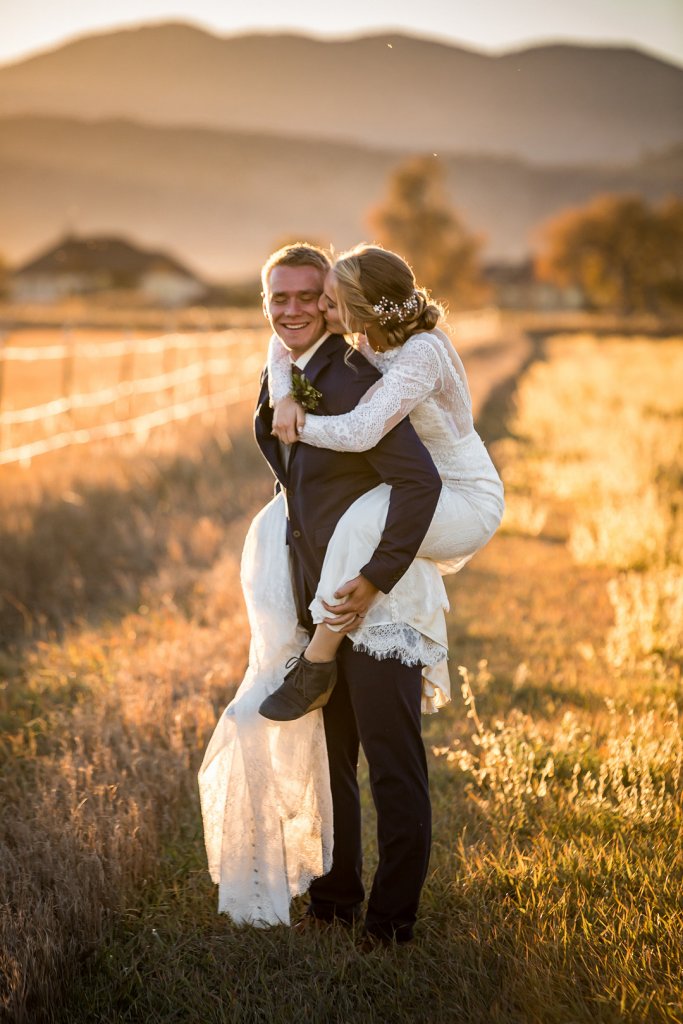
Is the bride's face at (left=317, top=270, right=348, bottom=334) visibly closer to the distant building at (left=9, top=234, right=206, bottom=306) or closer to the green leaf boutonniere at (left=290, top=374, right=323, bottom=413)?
the green leaf boutonniere at (left=290, top=374, right=323, bottom=413)

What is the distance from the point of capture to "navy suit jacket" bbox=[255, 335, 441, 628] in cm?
284

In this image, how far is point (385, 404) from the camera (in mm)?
2791

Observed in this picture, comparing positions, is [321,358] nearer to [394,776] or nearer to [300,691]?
[300,691]

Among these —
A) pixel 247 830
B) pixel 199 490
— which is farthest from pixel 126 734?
pixel 199 490

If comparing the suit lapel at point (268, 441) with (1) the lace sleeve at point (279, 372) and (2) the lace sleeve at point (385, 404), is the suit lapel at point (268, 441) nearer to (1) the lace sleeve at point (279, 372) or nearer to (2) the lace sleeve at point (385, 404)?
(1) the lace sleeve at point (279, 372)

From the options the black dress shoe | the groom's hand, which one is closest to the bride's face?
the groom's hand

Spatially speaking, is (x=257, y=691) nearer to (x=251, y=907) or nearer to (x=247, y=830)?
(x=247, y=830)

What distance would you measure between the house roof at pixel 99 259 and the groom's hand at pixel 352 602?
90803 millimetres

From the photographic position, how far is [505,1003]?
2.74 m

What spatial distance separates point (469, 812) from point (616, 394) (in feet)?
61.3

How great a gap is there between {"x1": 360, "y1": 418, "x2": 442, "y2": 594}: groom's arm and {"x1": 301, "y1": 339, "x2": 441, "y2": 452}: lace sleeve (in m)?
0.06

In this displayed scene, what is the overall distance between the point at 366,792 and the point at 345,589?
1.63 metres

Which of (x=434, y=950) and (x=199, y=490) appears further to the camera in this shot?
(x=199, y=490)

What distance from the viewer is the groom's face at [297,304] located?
297 cm
